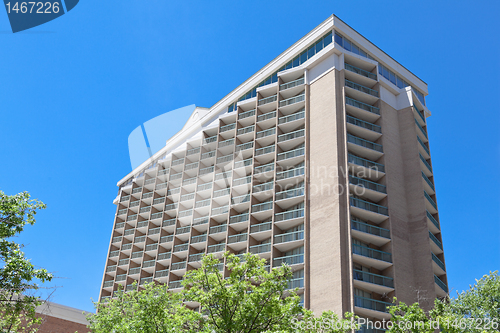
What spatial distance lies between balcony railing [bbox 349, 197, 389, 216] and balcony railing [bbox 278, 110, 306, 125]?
1291cm

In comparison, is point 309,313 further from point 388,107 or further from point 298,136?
point 388,107

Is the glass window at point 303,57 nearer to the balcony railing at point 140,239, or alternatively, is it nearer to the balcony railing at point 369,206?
the balcony railing at point 369,206

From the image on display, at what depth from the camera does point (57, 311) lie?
48.1 meters

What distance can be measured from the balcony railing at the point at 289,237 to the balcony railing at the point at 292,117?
567 inches

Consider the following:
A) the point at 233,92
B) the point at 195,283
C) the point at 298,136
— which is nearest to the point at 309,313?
the point at 195,283

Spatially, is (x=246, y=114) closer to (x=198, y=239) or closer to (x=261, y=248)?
(x=198, y=239)

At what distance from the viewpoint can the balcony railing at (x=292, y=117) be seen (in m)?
51.4

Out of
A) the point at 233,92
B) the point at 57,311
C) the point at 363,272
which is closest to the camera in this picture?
the point at 363,272

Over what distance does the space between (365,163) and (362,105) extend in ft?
24.6

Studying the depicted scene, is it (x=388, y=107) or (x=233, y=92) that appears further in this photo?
(x=233, y=92)

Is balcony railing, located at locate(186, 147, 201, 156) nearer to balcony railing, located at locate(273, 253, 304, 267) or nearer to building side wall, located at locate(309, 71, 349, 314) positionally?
building side wall, located at locate(309, 71, 349, 314)

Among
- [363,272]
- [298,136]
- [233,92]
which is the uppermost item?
[233,92]

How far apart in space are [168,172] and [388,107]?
35.4 metres

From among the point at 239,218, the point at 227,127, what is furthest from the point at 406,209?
the point at 227,127
